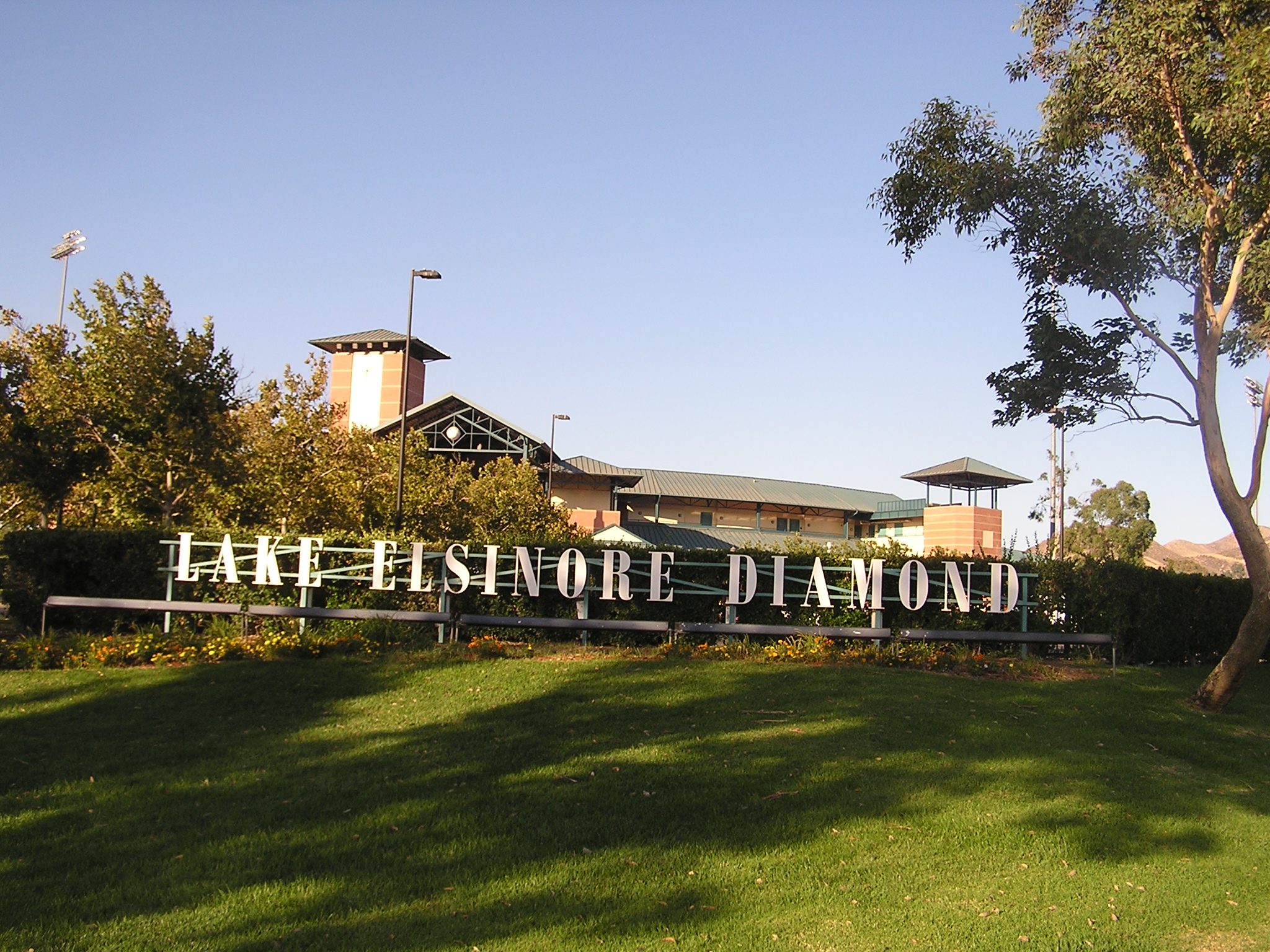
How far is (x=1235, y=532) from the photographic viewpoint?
1213 cm

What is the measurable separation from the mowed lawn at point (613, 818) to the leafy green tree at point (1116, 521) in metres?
48.0

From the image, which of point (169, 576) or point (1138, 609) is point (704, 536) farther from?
point (169, 576)

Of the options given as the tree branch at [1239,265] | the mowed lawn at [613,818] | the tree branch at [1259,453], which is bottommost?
the mowed lawn at [613,818]

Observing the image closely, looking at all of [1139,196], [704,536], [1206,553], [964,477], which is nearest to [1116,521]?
[964,477]

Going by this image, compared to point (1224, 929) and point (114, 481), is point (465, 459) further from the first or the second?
point (1224, 929)

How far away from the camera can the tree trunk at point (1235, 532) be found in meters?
11.7

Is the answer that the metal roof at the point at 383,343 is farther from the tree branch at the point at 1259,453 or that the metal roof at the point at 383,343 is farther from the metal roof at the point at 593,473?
the tree branch at the point at 1259,453

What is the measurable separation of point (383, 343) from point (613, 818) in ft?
171

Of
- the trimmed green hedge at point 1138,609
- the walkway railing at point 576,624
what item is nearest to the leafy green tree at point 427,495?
the walkway railing at point 576,624

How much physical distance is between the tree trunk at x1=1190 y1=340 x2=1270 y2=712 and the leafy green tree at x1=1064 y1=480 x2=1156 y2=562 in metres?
45.3

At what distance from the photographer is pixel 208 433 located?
2133cm

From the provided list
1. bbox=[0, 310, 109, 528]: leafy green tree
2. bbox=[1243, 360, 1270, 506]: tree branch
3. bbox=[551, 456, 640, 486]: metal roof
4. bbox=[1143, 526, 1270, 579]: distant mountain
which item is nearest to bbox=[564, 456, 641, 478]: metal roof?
bbox=[551, 456, 640, 486]: metal roof

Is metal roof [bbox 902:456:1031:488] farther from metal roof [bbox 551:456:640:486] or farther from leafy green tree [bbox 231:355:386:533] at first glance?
leafy green tree [bbox 231:355:386:533]

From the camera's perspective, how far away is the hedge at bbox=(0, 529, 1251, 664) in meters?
15.5
